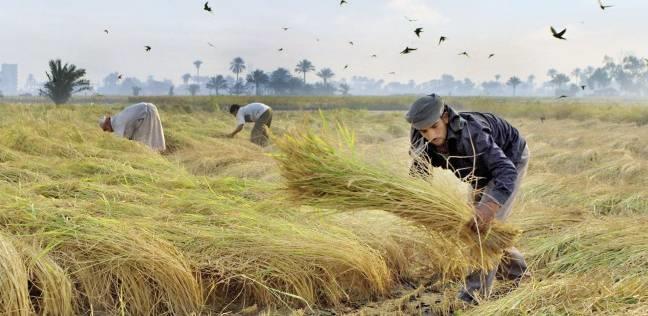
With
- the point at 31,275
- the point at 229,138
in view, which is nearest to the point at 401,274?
the point at 31,275

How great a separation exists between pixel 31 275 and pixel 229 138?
747cm

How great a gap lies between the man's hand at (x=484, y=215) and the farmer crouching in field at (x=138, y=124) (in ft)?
18.1

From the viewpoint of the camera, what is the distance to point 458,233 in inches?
101

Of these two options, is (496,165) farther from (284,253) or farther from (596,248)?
(596,248)

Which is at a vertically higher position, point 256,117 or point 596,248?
point 256,117

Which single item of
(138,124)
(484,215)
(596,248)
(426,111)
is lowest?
(596,248)

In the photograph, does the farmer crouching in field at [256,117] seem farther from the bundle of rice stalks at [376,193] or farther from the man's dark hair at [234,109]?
the bundle of rice stalks at [376,193]

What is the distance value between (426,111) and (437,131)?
0.47 feet

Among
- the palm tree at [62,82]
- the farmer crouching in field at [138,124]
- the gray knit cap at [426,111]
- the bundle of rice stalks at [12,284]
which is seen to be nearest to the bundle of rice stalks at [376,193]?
the gray knit cap at [426,111]

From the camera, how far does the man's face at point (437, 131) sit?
2625mm

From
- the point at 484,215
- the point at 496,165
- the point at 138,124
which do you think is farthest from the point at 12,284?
the point at 138,124

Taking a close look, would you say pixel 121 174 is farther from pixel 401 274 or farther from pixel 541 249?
pixel 541 249

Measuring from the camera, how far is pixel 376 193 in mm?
2576

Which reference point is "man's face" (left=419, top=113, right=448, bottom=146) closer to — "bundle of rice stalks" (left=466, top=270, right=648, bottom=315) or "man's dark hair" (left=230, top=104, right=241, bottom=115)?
"bundle of rice stalks" (left=466, top=270, right=648, bottom=315)
